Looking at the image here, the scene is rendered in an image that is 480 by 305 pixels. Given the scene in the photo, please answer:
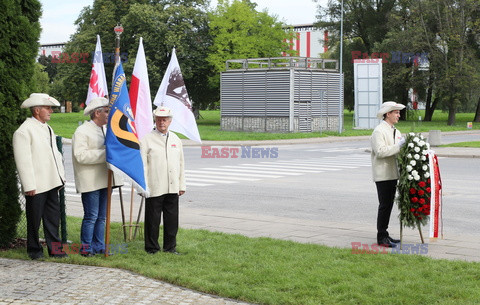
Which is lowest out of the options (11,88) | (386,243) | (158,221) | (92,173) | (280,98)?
(386,243)

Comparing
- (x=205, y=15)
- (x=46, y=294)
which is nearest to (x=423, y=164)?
(x=46, y=294)

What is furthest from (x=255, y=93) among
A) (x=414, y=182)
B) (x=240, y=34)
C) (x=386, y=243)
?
(x=414, y=182)

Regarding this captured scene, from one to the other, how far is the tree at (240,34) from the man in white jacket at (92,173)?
166ft

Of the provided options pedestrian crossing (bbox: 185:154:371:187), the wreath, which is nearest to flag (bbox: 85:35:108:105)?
the wreath

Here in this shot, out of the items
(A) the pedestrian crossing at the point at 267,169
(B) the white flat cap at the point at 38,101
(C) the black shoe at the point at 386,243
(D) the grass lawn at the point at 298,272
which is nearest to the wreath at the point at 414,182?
(C) the black shoe at the point at 386,243

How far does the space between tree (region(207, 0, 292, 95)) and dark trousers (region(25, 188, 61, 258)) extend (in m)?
51.0

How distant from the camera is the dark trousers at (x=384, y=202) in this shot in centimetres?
884

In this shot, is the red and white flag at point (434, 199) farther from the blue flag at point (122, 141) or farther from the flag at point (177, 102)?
the blue flag at point (122, 141)

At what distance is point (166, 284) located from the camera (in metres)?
6.66

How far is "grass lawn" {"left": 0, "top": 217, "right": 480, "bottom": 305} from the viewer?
6.16 metres

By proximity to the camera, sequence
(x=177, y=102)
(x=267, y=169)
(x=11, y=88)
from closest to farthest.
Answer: (x=11, y=88), (x=177, y=102), (x=267, y=169)

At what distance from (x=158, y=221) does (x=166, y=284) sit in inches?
65.6

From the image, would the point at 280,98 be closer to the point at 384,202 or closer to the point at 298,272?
the point at 384,202

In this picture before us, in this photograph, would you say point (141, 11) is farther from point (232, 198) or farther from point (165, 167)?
point (165, 167)
